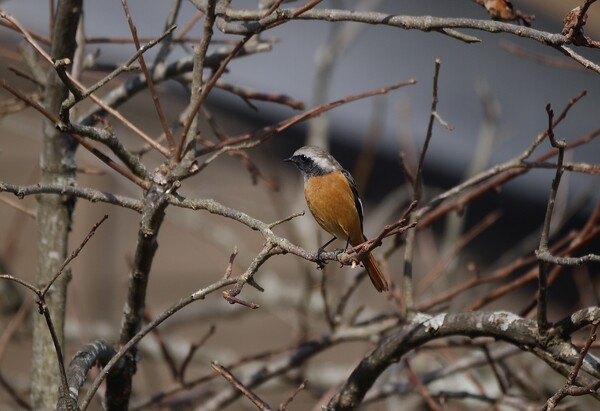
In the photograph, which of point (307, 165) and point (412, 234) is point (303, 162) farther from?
point (412, 234)

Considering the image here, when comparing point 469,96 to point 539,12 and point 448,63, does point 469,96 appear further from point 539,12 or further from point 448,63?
point 539,12

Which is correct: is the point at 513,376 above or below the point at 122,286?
below

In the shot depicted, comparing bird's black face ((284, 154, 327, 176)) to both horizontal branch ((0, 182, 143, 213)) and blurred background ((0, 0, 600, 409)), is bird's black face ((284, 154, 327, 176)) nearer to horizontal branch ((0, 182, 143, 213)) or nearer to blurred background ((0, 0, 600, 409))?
horizontal branch ((0, 182, 143, 213))

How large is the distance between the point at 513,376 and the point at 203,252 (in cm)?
425

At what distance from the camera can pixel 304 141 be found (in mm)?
7492

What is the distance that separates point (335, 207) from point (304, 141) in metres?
3.76

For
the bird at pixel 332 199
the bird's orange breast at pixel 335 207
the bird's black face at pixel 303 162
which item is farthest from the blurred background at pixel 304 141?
the bird's orange breast at pixel 335 207

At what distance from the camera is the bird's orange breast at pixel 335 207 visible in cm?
376

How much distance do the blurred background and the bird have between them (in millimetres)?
2521

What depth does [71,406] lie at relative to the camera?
6.86 feet

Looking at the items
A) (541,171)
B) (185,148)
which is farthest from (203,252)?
(185,148)

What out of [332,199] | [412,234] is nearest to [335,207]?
[332,199]

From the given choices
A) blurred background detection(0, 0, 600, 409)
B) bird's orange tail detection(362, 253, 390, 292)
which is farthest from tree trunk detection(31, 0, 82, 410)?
blurred background detection(0, 0, 600, 409)

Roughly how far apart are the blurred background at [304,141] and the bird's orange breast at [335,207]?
2.63 meters
